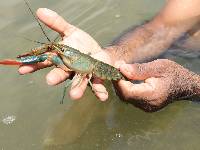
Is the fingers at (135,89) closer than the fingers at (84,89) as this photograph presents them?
No

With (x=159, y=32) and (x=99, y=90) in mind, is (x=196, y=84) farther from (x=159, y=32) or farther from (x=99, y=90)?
(x=99, y=90)

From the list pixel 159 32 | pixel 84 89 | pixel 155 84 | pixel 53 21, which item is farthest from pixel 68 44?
pixel 159 32

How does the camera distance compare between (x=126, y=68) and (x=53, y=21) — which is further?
(x=53, y=21)

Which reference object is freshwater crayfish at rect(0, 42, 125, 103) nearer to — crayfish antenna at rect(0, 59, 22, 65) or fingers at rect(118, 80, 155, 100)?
crayfish antenna at rect(0, 59, 22, 65)

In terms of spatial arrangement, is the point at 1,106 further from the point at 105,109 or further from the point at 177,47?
the point at 177,47

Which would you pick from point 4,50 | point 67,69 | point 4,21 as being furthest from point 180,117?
point 4,21

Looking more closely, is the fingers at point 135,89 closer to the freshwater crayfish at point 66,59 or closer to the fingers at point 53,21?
the freshwater crayfish at point 66,59

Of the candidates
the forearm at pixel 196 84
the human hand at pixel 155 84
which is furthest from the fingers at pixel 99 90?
the forearm at pixel 196 84
